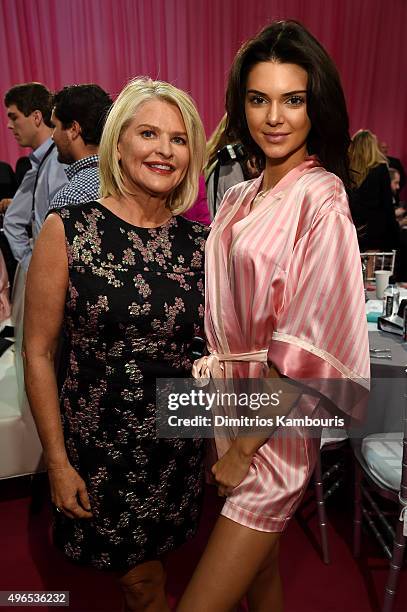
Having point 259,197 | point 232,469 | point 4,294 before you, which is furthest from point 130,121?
point 4,294

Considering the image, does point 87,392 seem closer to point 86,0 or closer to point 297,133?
point 297,133

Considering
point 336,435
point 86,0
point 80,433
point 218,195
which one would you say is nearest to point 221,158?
point 218,195

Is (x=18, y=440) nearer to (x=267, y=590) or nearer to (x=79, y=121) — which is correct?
(x=267, y=590)

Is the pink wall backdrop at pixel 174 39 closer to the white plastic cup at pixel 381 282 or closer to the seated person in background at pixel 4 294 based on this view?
the seated person in background at pixel 4 294

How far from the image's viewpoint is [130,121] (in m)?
1.17

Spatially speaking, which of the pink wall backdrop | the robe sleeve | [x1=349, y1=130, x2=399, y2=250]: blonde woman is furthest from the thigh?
the pink wall backdrop

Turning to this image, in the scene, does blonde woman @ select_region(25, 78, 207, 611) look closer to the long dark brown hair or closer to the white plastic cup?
the long dark brown hair

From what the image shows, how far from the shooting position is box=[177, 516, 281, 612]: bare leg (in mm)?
1145

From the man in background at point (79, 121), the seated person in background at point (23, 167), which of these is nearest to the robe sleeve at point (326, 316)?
the man in background at point (79, 121)

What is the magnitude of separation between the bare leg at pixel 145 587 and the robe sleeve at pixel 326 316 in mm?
687

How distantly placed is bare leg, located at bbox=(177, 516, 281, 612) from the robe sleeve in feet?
1.18

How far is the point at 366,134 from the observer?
373 centimetres

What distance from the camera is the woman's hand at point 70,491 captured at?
1255mm

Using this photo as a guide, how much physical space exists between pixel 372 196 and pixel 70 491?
332 cm
